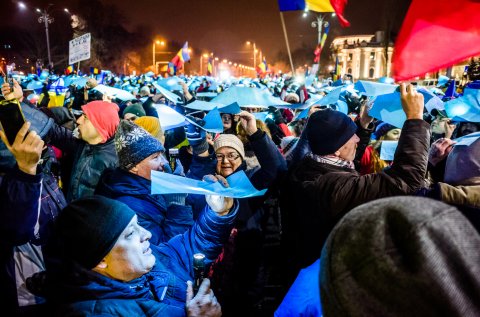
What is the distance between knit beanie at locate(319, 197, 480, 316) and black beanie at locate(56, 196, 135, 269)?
3.64 ft

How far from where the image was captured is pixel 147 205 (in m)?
2.61

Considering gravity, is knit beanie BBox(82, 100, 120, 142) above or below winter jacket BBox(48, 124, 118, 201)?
above

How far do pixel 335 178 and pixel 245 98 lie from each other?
2.84 metres

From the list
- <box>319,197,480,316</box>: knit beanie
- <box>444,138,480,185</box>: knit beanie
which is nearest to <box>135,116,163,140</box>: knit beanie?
<box>444,138,480,185</box>: knit beanie

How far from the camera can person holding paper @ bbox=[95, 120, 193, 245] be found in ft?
8.47

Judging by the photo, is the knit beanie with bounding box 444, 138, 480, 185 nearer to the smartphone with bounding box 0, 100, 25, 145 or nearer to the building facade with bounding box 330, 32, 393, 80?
the smartphone with bounding box 0, 100, 25, 145

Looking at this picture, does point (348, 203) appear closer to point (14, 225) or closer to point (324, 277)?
point (324, 277)

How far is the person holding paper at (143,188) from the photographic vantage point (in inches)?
102

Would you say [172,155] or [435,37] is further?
[172,155]

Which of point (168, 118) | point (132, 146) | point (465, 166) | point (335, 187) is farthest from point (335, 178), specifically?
point (168, 118)

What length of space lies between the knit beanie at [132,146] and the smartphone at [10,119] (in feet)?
3.51

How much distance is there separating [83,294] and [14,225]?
2.40ft

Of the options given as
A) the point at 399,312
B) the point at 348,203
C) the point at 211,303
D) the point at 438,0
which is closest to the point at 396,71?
the point at 438,0

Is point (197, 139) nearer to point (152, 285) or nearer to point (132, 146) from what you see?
point (132, 146)
